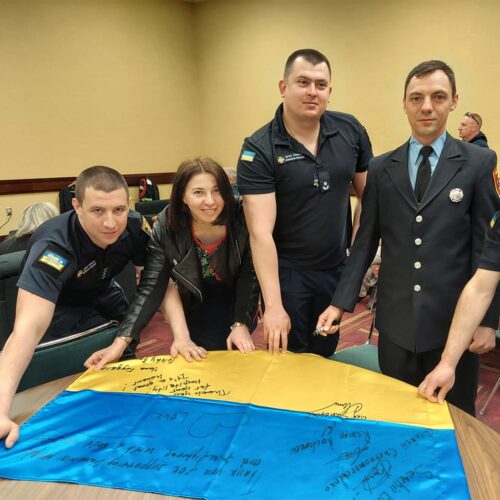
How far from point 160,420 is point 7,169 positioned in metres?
5.26

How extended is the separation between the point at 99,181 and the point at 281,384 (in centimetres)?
98

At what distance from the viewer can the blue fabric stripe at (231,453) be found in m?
0.90

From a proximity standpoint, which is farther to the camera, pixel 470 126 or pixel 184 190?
pixel 470 126

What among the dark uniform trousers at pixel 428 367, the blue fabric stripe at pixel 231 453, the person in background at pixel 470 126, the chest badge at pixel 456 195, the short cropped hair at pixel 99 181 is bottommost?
the dark uniform trousers at pixel 428 367

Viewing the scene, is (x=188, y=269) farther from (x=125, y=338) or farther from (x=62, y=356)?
(x=62, y=356)

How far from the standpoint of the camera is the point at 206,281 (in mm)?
1964

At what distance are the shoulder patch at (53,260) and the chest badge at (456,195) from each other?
52.6 inches

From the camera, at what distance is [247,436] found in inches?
41.6

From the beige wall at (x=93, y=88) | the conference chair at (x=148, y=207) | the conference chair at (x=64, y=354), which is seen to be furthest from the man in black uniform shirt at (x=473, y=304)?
the beige wall at (x=93, y=88)

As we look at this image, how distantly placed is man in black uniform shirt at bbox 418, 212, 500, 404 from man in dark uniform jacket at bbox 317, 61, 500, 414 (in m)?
0.11

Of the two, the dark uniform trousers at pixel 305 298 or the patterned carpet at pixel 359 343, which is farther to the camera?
the patterned carpet at pixel 359 343

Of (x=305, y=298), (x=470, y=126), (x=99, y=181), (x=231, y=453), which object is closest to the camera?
(x=231, y=453)

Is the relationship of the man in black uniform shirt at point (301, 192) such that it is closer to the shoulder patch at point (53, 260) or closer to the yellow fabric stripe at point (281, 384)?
the yellow fabric stripe at point (281, 384)

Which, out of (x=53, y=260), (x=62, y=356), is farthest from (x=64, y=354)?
(x=53, y=260)
